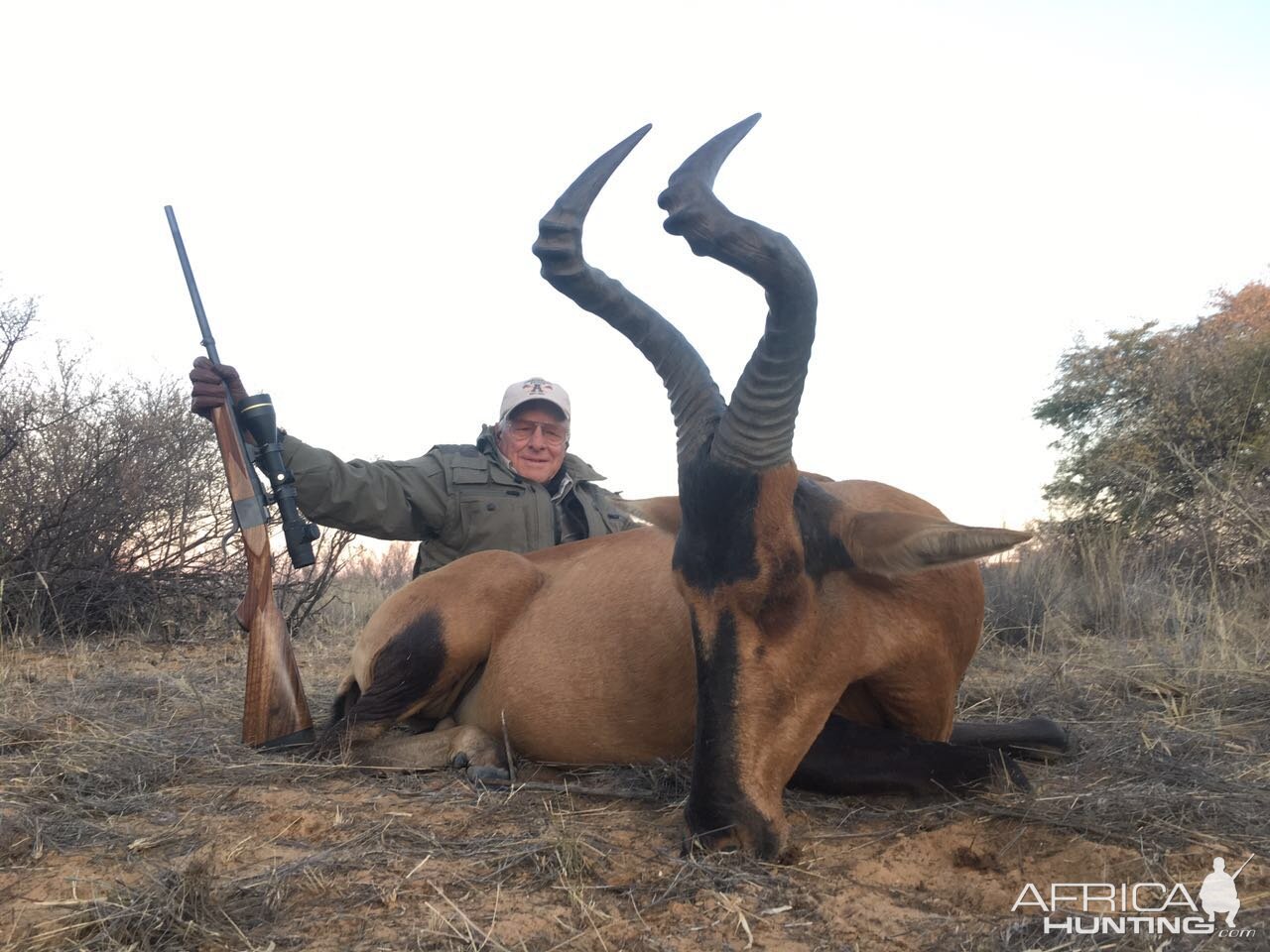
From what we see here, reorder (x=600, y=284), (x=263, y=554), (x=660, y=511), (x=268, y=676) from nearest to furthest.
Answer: (x=600, y=284)
(x=660, y=511)
(x=268, y=676)
(x=263, y=554)

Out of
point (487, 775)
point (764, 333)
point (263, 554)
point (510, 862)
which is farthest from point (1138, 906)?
point (263, 554)

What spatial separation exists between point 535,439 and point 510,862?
3987 millimetres

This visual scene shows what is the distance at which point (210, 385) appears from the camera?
216 inches

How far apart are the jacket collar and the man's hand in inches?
66.5

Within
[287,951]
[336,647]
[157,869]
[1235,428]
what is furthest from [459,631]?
[1235,428]

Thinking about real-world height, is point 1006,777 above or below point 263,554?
below

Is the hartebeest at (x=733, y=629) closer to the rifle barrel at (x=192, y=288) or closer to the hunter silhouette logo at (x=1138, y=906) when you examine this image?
the hunter silhouette logo at (x=1138, y=906)

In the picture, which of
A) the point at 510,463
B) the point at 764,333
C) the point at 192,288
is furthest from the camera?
the point at 510,463

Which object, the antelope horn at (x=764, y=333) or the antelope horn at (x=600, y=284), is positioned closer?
the antelope horn at (x=764, y=333)

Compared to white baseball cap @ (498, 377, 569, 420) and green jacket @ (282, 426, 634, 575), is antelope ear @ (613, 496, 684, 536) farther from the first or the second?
white baseball cap @ (498, 377, 569, 420)

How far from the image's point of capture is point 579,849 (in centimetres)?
309

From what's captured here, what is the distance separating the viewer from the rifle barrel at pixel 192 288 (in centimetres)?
584

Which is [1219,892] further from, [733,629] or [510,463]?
[510,463]

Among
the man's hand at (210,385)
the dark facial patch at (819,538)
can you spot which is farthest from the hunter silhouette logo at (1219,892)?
the man's hand at (210,385)
